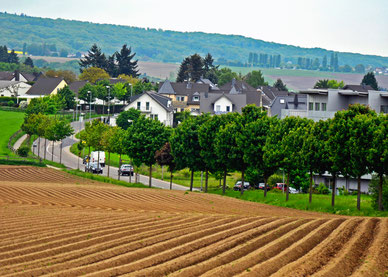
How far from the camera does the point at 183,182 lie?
84750mm

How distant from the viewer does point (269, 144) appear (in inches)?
2275

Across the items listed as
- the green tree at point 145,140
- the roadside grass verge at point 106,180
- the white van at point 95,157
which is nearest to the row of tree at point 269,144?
the green tree at point 145,140

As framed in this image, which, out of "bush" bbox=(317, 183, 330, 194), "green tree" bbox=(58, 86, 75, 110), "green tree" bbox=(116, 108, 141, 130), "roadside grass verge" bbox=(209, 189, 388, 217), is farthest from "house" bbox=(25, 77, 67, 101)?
"roadside grass verge" bbox=(209, 189, 388, 217)

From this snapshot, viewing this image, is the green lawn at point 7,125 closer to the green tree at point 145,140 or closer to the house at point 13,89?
the green tree at point 145,140

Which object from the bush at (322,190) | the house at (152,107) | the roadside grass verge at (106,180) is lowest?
the roadside grass verge at (106,180)

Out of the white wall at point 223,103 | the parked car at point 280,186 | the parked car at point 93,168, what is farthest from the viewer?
the white wall at point 223,103

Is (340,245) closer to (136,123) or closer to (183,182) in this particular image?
(136,123)

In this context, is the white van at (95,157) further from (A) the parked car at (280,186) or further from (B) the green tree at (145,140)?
(A) the parked car at (280,186)

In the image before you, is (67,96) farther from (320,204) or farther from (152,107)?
(320,204)

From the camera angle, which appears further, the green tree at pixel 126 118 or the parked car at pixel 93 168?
the green tree at pixel 126 118

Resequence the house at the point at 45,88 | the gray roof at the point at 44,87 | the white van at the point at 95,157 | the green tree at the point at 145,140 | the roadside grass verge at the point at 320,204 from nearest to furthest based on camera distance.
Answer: the roadside grass verge at the point at 320,204 → the green tree at the point at 145,140 → the white van at the point at 95,157 → the house at the point at 45,88 → the gray roof at the point at 44,87

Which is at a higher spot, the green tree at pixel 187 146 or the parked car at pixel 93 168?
the green tree at pixel 187 146

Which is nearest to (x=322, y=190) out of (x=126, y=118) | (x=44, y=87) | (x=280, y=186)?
(x=280, y=186)

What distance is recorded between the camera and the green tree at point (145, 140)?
74500 mm
